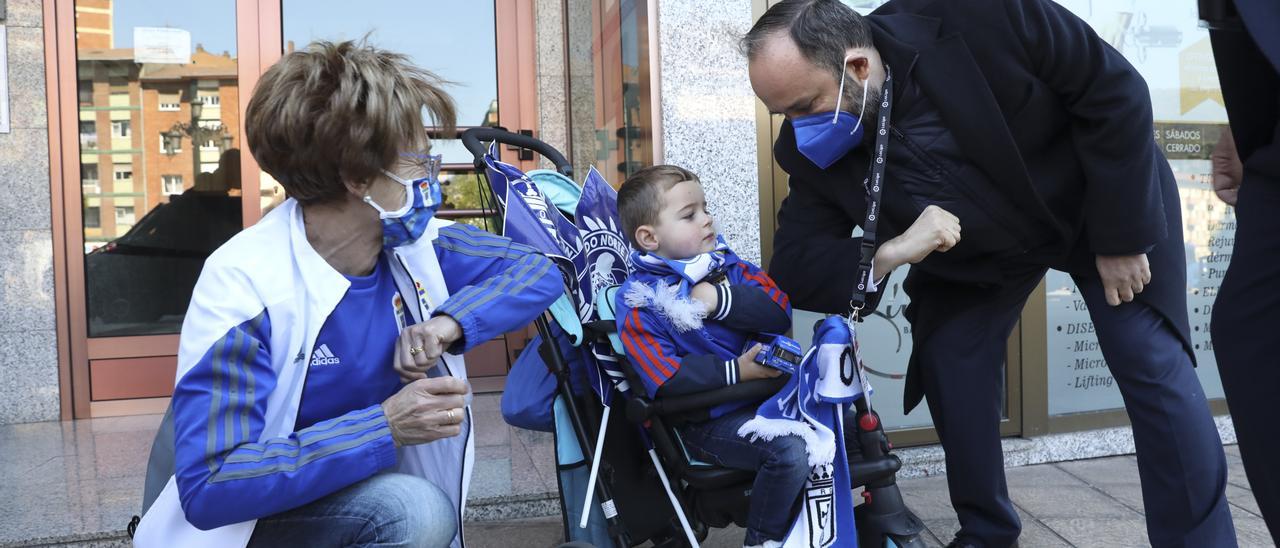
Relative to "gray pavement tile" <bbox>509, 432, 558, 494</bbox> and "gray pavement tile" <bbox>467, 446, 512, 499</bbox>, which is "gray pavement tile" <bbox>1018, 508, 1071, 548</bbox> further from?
"gray pavement tile" <bbox>467, 446, 512, 499</bbox>

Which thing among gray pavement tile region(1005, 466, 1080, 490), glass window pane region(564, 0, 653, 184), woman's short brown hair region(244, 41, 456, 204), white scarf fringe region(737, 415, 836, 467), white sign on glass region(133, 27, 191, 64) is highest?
white sign on glass region(133, 27, 191, 64)

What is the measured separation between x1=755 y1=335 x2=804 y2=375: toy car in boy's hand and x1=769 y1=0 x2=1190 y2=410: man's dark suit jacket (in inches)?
8.6

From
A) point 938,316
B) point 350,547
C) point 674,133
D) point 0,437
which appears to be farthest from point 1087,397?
point 0,437

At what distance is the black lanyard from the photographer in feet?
7.97

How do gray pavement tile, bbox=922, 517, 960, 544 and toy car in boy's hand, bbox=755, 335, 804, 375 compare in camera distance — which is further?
gray pavement tile, bbox=922, 517, 960, 544

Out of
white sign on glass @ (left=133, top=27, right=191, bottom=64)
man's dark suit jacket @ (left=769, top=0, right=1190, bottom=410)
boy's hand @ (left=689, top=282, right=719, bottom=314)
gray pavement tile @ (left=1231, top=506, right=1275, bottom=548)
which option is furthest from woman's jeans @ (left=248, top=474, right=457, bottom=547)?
white sign on glass @ (left=133, top=27, right=191, bottom=64)

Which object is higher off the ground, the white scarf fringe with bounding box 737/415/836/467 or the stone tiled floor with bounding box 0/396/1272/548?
the white scarf fringe with bounding box 737/415/836/467

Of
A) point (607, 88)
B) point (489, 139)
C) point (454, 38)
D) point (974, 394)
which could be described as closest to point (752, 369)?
point (974, 394)

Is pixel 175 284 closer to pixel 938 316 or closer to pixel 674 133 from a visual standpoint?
pixel 674 133

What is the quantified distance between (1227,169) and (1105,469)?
7.87ft

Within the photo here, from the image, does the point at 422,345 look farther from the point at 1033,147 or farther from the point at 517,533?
the point at 517,533

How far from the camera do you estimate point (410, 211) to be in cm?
187

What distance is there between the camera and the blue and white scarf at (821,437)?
2.38 meters

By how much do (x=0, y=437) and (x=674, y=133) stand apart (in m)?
3.55
